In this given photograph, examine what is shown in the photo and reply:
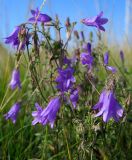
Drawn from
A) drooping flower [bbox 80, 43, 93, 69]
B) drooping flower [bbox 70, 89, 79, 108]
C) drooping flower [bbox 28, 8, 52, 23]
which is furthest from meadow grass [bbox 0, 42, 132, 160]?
drooping flower [bbox 28, 8, 52, 23]

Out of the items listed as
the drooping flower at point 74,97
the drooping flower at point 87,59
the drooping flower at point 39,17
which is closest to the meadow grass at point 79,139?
the drooping flower at point 74,97

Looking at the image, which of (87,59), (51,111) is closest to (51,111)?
(51,111)

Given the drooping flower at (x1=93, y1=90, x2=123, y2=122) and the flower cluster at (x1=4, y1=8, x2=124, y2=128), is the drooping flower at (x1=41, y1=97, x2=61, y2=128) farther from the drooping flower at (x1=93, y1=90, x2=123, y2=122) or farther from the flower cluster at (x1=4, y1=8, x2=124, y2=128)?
the drooping flower at (x1=93, y1=90, x2=123, y2=122)

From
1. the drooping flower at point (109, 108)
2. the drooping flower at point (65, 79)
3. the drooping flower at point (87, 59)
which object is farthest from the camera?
the drooping flower at point (87, 59)

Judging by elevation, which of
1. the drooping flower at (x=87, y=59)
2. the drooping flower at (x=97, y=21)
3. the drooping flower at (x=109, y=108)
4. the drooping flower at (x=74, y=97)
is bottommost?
the drooping flower at (x=74, y=97)

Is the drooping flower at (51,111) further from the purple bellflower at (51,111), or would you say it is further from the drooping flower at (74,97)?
the drooping flower at (74,97)
